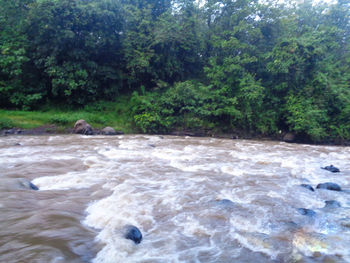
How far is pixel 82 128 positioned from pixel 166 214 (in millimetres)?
11186

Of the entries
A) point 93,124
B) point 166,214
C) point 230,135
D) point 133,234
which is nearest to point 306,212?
point 166,214

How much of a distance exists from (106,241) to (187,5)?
20.0 meters

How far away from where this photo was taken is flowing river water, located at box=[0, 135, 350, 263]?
9.23ft

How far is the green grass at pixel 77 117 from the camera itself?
13641 mm

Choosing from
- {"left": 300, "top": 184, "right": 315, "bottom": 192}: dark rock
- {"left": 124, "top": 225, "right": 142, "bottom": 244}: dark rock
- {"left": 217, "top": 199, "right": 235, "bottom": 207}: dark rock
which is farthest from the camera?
{"left": 300, "top": 184, "right": 315, "bottom": 192}: dark rock

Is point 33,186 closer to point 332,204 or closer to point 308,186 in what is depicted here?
point 332,204

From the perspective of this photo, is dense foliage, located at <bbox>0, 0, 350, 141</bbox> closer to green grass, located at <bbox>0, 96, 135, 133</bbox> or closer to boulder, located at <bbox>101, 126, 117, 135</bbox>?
green grass, located at <bbox>0, 96, 135, 133</bbox>

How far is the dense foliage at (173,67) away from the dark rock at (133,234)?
12.3 m

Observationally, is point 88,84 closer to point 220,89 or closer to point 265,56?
point 220,89

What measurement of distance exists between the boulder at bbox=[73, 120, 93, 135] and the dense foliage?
2.53m

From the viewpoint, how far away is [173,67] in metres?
18.5

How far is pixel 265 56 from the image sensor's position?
55.2 ft

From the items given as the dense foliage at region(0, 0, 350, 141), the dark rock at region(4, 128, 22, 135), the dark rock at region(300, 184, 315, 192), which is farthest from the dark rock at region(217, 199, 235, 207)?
the dark rock at region(4, 128, 22, 135)

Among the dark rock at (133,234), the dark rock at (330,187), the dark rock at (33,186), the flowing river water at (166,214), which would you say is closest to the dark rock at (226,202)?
the flowing river water at (166,214)
